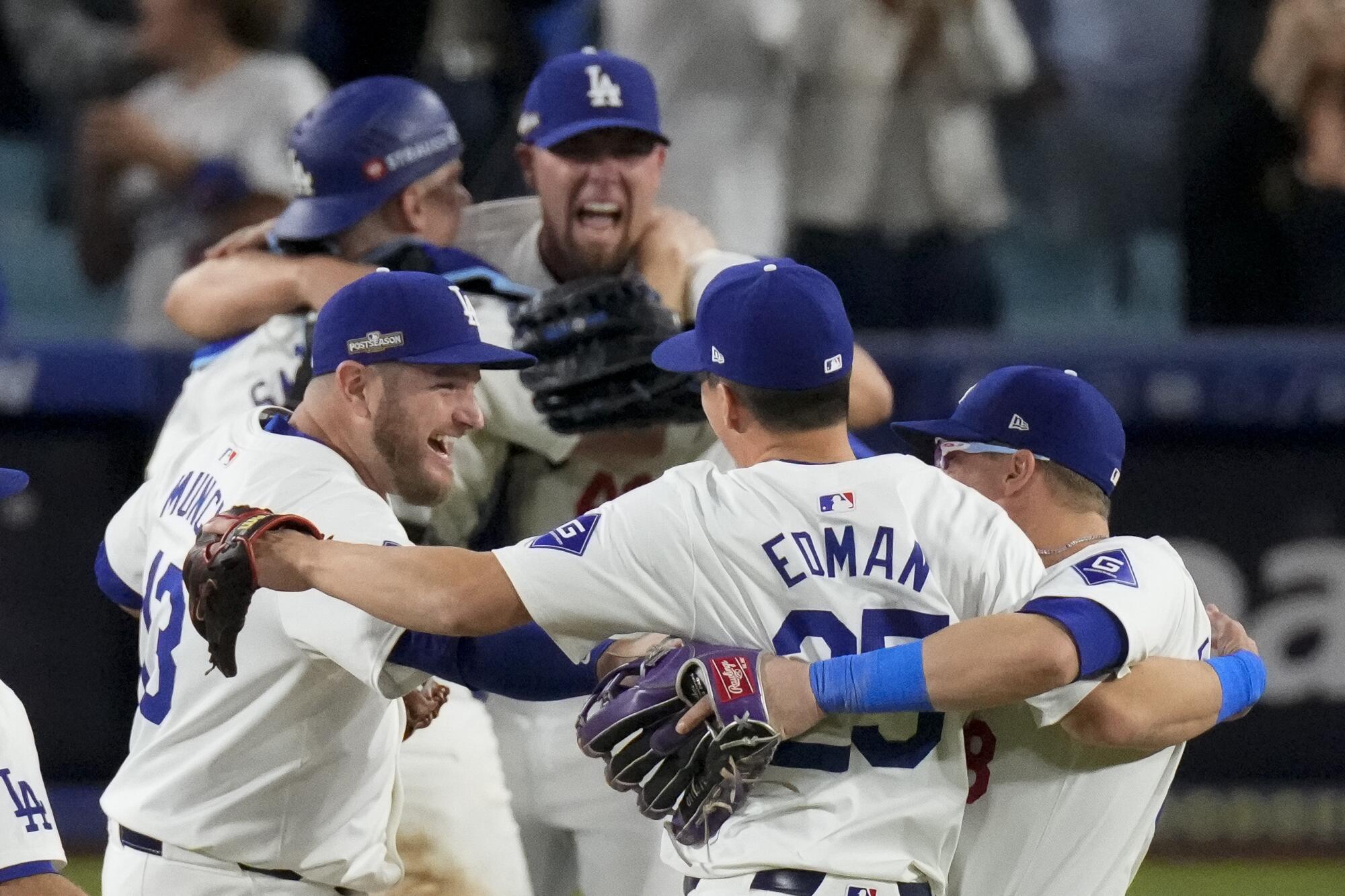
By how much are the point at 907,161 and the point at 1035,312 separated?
3.35ft

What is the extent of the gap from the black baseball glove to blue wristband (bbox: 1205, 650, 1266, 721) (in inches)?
56.5

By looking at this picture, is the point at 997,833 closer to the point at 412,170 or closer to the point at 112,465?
the point at 412,170

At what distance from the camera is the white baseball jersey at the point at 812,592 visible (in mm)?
3221

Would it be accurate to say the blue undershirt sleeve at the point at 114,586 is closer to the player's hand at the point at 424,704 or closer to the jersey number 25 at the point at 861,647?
the player's hand at the point at 424,704

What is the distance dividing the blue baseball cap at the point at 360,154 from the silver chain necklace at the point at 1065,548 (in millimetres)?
2064

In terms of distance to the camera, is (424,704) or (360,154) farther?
(360,154)

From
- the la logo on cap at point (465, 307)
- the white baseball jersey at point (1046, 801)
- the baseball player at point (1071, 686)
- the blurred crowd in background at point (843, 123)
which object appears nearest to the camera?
the baseball player at point (1071, 686)

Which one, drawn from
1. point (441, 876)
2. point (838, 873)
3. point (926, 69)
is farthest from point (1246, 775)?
point (838, 873)

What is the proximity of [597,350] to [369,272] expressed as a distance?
651 mm

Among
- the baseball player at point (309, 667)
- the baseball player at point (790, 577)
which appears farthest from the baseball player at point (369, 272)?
the baseball player at point (790, 577)

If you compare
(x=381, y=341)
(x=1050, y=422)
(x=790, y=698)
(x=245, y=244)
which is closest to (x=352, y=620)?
(x=381, y=341)

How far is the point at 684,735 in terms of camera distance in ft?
10.7

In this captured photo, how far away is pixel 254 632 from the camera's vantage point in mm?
3561

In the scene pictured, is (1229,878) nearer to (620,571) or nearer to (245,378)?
(245,378)
